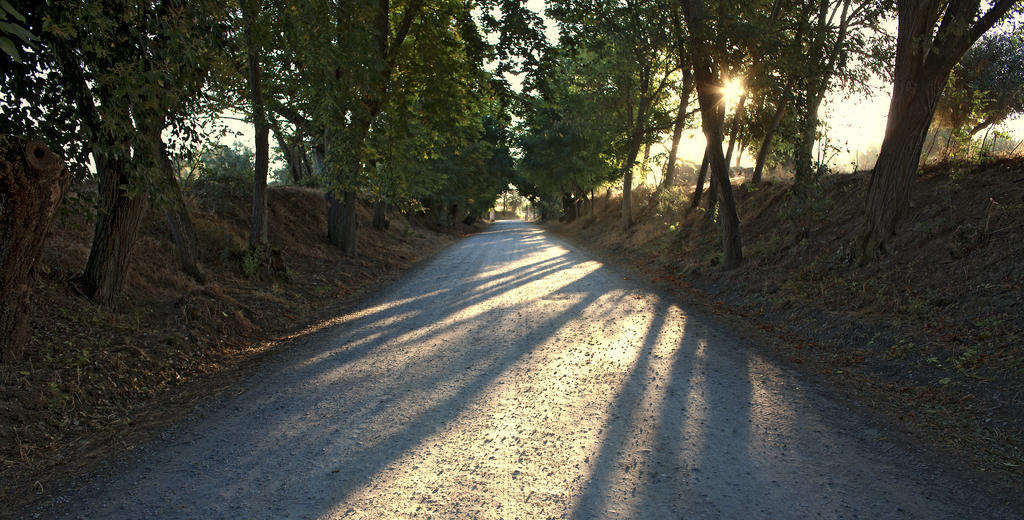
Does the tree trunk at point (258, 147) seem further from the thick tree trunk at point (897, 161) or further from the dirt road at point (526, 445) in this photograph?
the thick tree trunk at point (897, 161)

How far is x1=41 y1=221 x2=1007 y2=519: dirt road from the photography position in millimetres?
3283

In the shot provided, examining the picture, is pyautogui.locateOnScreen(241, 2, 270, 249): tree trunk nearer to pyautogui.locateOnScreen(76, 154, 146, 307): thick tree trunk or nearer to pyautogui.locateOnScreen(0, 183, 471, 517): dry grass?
pyautogui.locateOnScreen(0, 183, 471, 517): dry grass

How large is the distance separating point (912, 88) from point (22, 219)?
11.1 meters

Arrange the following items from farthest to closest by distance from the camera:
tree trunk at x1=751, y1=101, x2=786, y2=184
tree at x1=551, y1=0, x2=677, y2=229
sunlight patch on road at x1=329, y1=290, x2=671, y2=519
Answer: tree at x1=551, y1=0, x2=677, y2=229
tree trunk at x1=751, y1=101, x2=786, y2=184
sunlight patch on road at x1=329, y1=290, x2=671, y2=519

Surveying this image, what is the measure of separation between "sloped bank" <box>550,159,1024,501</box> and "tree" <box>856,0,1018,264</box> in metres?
0.57

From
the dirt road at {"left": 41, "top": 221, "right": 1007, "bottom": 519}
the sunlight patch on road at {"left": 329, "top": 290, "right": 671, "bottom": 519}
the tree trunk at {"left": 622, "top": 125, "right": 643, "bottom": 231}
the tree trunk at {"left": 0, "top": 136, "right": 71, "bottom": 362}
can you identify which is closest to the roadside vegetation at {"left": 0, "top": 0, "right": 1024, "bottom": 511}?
the tree trunk at {"left": 0, "top": 136, "right": 71, "bottom": 362}

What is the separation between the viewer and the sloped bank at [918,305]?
182 inches

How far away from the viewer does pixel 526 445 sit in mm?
4055

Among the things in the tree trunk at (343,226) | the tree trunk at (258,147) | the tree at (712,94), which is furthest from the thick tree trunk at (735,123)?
the tree trunk at (258,147)

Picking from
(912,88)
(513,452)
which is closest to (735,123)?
(912,88)

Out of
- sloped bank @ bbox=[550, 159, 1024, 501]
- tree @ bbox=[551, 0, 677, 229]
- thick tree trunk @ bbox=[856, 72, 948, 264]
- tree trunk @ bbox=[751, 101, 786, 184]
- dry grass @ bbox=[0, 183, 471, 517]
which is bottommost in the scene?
dry grass @ bbox=[0, 183, 471, 517]

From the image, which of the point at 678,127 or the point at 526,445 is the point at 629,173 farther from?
the point at 526,445

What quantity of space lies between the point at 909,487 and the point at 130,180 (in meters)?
7.02

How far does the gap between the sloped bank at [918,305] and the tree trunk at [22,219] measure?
24.7 ft
